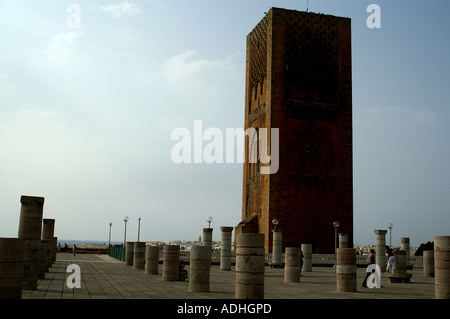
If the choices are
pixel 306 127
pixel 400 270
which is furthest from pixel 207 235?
pixel 306 127

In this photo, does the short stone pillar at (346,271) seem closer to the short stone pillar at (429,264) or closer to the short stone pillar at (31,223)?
the short stone pillar at (31,223)

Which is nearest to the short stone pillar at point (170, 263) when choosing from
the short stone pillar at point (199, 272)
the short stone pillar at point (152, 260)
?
the short stone pillar at point (199, 272)

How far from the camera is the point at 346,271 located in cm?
1563

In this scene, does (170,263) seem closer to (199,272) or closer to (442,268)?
(199,272)

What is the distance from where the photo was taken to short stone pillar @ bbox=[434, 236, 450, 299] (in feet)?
44.3

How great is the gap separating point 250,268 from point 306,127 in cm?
3038

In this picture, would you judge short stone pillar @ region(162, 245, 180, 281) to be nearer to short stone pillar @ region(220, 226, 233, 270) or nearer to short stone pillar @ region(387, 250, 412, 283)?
short stone pillar @ region(387, 250, 412, 283)

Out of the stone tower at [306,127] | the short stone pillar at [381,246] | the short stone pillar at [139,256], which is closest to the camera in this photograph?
the short stone pillar at [139,256]

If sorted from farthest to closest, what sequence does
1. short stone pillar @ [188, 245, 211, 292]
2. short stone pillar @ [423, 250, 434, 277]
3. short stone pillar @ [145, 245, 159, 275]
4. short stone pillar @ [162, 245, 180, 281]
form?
short stone pillar @ [423, 250, 434, 277]
short stone pillar @ [145, 245, 159, 275]
short stone pillar @ [162, 245, 180, 281]
short stone pillar @ [188, 245, 211, 292]

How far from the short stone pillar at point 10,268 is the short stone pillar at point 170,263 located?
22.8 ft

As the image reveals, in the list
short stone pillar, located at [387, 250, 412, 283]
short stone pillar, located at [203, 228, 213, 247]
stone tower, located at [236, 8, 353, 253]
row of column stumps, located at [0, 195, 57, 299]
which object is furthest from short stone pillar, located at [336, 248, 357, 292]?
stone tower, located at [236, 8, 353, 253]

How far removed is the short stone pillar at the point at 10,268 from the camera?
10734 millimetres
